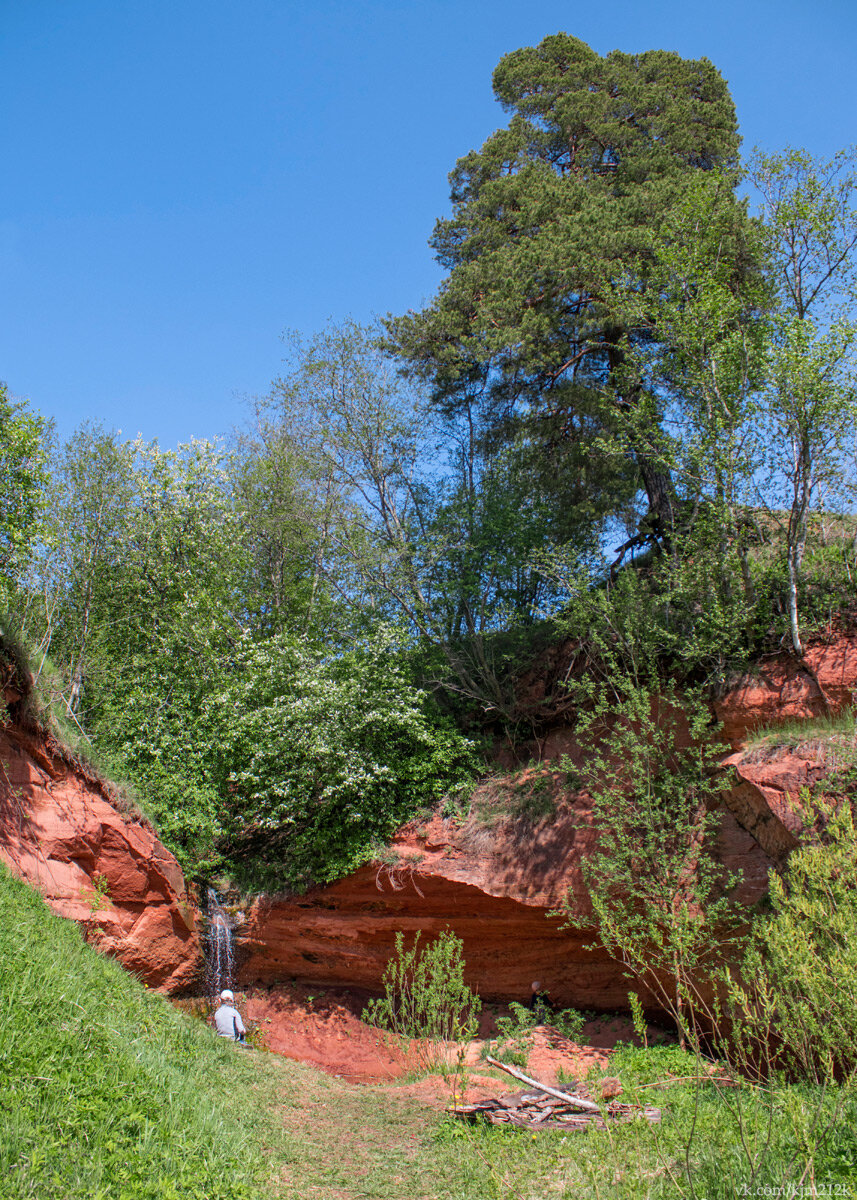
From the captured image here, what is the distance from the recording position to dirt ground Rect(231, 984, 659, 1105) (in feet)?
33.2

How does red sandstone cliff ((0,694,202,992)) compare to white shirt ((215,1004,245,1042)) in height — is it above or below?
above

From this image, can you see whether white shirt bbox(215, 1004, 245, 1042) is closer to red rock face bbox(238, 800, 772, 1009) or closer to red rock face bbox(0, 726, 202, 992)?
red rock face bbox(0, 726, 202, 992)

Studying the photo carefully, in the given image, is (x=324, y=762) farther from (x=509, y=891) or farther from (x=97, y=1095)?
(x=97, y=1095)

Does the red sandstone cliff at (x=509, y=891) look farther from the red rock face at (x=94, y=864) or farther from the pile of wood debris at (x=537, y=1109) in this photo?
the pile of wood debris at (x=537, y=1109)

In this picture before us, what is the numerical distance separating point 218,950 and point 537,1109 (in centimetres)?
765

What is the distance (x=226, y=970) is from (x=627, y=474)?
13.3 metres

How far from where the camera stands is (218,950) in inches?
503

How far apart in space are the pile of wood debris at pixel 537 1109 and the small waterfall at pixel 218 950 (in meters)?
6.78

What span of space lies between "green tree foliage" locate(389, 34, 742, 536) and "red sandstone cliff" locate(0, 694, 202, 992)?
11267mm

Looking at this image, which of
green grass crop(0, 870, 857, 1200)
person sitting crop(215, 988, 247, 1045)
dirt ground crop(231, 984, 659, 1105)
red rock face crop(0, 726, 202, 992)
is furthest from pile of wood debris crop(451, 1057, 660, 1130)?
red rock face crop(0, 726, 202, 992)

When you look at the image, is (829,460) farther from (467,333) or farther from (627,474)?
(467,333)

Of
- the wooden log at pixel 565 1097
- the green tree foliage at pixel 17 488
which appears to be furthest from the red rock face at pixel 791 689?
the green tree foliage at pixel 17 488

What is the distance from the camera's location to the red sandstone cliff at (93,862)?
31.7 ft

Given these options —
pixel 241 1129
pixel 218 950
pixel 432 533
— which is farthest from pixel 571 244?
pixel 218 950
